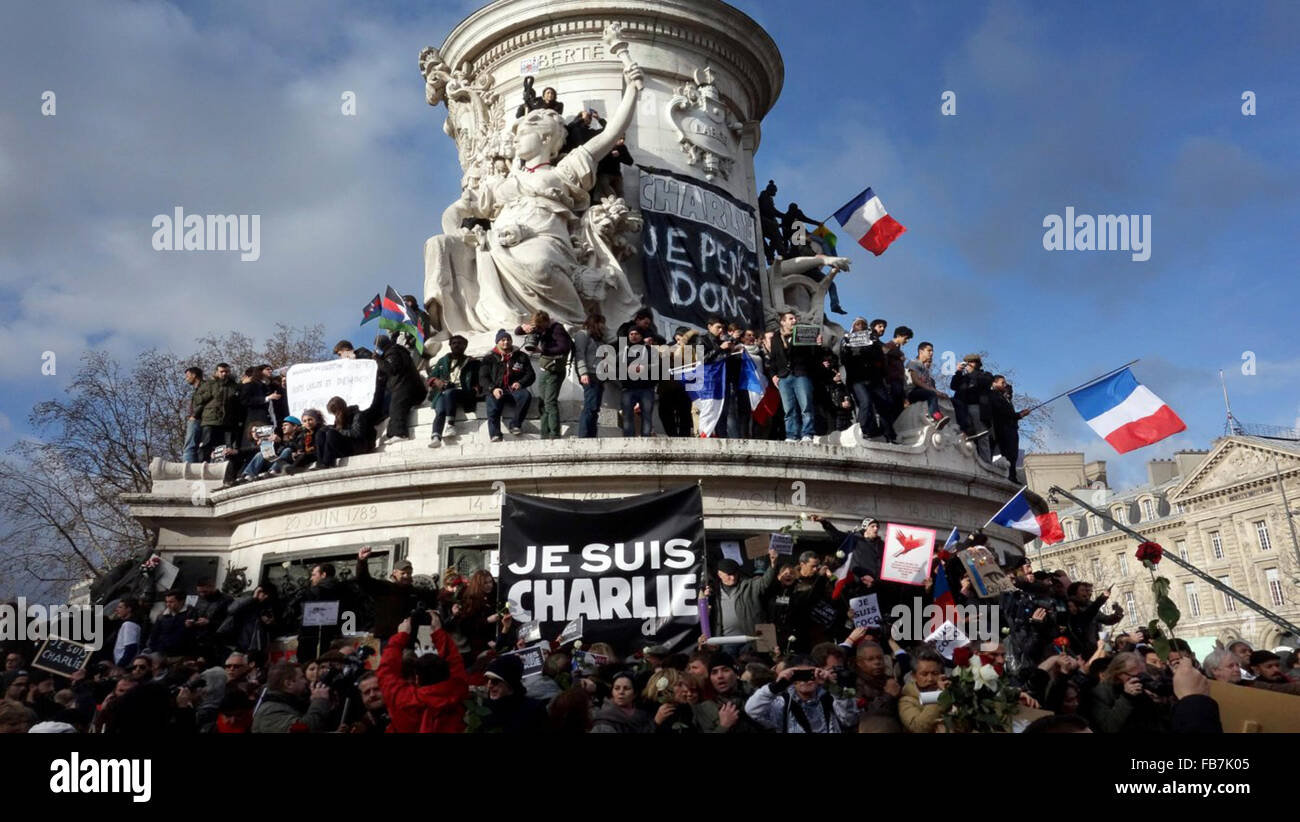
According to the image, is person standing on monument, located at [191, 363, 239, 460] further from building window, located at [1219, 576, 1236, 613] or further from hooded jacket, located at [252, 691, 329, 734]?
building window, located at [1219, 576, 1236, 613]

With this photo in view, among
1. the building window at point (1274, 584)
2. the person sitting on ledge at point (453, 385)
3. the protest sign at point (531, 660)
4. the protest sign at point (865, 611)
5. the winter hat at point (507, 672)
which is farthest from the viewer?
the building window at point (1274, 584)

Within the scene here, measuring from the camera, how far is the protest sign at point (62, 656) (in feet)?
29.6

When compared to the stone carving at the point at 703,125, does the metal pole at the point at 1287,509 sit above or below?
below

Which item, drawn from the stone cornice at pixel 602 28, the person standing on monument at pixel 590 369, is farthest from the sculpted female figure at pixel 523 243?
the stone cornice at pixel 602 28

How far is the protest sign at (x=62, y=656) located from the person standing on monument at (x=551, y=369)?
5245 mm

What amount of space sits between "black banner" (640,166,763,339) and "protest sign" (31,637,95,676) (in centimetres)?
915

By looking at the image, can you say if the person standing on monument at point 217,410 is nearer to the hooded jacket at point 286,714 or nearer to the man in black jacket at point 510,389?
the man in black jacket at point 510,389

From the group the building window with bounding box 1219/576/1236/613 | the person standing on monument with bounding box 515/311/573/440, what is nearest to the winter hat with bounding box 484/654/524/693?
the person standing on monument with bounding box 515/311/573/440

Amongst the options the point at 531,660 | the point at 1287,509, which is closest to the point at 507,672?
the point at 531,660

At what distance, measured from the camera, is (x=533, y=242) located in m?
14.6

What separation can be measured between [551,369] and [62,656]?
5.89 m
